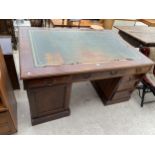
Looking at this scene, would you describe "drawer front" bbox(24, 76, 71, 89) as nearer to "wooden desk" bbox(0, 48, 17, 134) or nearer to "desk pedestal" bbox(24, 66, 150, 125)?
"desk pedestal" bbox(24, 66, 150, 125)

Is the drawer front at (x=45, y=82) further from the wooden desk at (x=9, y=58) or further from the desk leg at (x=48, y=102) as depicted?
the wooden desk at (x=9, y=58)

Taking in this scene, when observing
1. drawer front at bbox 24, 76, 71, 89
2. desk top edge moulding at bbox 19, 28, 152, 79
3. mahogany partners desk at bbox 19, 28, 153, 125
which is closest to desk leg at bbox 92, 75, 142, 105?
mahogany partners desk at bbox 19, 28, 153, 125

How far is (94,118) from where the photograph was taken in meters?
2.04

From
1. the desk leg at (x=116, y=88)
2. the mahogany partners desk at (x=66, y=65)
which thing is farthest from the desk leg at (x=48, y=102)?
the desk leg at (x=116, y=88)

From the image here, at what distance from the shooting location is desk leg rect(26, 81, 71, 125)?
1.57 m

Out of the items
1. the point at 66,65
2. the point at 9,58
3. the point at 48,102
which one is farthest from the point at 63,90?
the point at 9,58

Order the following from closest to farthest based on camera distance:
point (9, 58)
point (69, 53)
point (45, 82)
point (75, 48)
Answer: point (45, 82) → point (69, 53) → point (75, 48) → point (9, 58)

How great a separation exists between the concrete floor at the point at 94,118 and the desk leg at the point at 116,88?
0.30 ft

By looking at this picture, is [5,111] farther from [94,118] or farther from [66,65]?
[94,118]

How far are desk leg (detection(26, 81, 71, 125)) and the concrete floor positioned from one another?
0.30 ft

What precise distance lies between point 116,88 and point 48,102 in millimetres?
888

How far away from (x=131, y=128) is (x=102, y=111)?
43 centimetres
